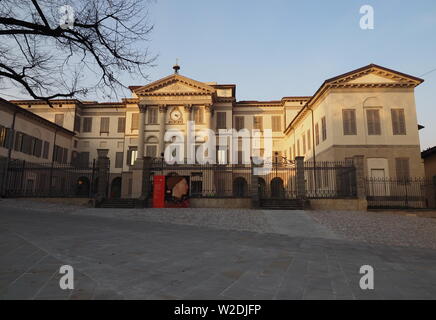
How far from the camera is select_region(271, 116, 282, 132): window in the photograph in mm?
36375

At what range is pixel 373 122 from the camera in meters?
22.8

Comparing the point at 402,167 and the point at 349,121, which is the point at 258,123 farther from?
the point at 402,167

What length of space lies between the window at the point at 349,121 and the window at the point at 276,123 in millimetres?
13701

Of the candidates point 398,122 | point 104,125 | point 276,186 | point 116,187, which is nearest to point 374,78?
point 398,122

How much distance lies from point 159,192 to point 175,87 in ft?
64.4

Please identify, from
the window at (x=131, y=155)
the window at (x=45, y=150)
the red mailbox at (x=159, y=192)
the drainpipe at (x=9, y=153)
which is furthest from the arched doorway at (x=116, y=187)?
the red mailbox at (x=159, y=192)

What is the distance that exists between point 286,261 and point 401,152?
21.6 metres

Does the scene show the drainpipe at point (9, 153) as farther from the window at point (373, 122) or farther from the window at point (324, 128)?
the window at point (373, 122)

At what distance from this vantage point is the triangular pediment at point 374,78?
22609mm

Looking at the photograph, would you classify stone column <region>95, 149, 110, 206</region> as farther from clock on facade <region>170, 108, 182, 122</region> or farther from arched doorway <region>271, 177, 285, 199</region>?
arched doorway <region>271, 177, 285, 199</region>

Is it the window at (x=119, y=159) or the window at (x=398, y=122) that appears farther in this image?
the window at (x=119, y=159)

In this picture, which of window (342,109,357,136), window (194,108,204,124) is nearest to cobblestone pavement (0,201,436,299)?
window (342,109,357,136)

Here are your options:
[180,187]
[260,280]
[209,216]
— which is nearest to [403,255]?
[260,280]

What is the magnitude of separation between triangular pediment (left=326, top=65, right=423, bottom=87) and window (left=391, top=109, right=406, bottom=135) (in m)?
2.25
